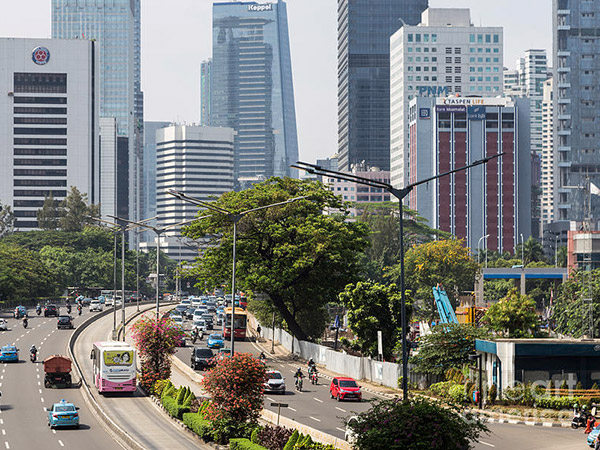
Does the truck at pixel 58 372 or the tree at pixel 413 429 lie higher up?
the tree at pixel 413 429

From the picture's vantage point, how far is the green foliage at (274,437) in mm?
42531

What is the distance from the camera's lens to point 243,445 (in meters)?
43.5

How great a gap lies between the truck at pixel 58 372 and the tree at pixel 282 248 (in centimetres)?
1982

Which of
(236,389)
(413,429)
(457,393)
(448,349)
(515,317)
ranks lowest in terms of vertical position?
(457,393)

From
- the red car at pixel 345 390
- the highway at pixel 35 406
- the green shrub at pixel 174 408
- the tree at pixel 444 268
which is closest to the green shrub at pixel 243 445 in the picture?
the highway at pixel 35 406

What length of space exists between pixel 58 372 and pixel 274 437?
34.0 m

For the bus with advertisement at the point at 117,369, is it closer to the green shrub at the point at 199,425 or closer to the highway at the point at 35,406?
the highway at the point at 35,406

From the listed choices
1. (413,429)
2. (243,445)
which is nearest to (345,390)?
(243,445)

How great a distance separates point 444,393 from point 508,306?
11.2 m

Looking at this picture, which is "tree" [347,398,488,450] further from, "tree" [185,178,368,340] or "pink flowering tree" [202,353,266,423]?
"tree" [185,178,368,340]

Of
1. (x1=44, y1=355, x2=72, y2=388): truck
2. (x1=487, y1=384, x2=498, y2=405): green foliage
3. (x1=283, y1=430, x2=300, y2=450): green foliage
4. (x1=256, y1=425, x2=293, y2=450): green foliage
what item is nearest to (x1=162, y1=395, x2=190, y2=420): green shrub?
(x1=256, y1=425, x2=293, y2=450): green foliage

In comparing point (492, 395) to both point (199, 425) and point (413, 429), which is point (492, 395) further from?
point (413, 429)

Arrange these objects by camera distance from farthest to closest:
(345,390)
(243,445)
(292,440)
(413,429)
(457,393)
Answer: (345,390), (457,393), (243,445), (292,440), (413,429)

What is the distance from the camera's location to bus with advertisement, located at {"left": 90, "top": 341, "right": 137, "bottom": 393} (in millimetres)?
67312
